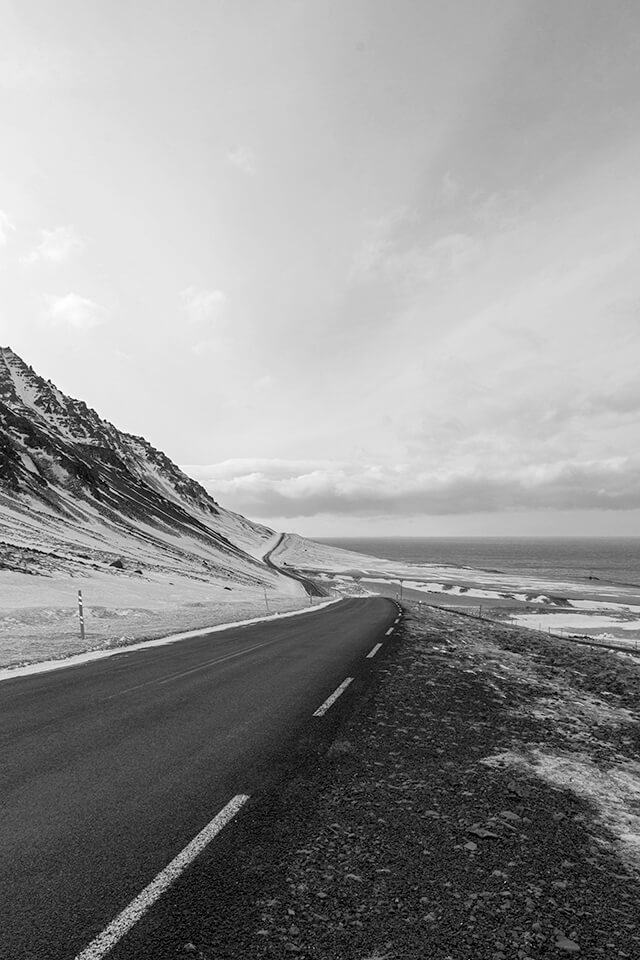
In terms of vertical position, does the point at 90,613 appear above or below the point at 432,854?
below

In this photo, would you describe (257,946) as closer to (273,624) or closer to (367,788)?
(367,788)

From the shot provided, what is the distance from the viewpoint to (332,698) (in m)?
8.80

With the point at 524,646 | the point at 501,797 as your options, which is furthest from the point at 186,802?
the point at 524,646

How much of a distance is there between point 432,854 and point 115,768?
144 inches

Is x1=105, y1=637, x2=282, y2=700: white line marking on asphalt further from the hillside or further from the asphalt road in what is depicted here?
the hillside

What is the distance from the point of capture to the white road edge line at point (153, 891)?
2875mm

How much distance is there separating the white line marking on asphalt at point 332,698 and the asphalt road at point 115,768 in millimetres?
188

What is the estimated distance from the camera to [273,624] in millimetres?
23031

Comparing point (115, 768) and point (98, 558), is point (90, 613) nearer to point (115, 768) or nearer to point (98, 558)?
point (115, 768)

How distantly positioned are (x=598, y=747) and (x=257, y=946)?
577 cm

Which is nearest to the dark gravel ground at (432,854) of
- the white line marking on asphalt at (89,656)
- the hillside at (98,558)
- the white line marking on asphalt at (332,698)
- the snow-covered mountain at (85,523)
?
the white line marking on asphalt at (332,698)

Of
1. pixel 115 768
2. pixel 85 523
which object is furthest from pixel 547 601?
pixel 85 523

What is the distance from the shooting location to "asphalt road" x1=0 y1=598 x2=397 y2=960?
3375 millimetres

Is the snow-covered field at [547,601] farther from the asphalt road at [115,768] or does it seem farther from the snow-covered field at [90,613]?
the asphalt road at [115,768]
